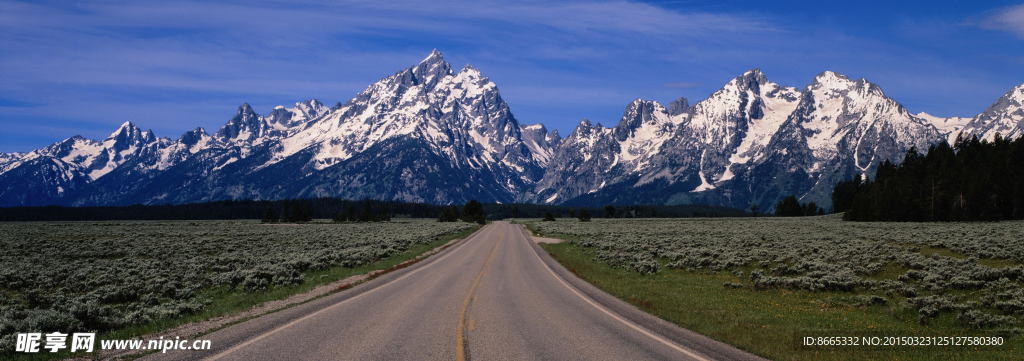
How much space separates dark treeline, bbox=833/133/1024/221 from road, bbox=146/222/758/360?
80.1 meters

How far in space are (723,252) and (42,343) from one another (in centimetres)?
3420

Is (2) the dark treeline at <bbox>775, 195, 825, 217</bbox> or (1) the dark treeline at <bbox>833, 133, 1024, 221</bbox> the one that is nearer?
(1) the dark treeline at <bbox>833, 133, 1024, 221</bbox>

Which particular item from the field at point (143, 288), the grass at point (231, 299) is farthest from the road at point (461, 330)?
the field at point (143, 288)

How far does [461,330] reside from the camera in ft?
47.0

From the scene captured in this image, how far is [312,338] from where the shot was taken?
13219mm

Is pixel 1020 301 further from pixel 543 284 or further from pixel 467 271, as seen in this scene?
pixel 467 271

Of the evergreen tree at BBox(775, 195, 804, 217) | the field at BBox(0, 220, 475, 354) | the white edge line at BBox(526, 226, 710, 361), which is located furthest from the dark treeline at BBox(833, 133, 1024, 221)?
the field at BBox(0, 220, 475, 354)

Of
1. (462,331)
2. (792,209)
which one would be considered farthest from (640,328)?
(792,209)

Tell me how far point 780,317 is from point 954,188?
85.9m

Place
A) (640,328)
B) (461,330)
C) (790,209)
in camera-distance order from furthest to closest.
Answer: (790,209), (640,328), (461,330)

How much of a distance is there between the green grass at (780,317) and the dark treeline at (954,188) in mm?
67833

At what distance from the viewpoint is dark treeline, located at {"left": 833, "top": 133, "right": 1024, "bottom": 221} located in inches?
3007

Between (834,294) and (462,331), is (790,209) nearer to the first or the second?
(834,294)

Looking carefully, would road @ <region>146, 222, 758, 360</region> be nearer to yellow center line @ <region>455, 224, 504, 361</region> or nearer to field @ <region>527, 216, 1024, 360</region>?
yellow center line @ <region>455, 224, 504, 361</region>
